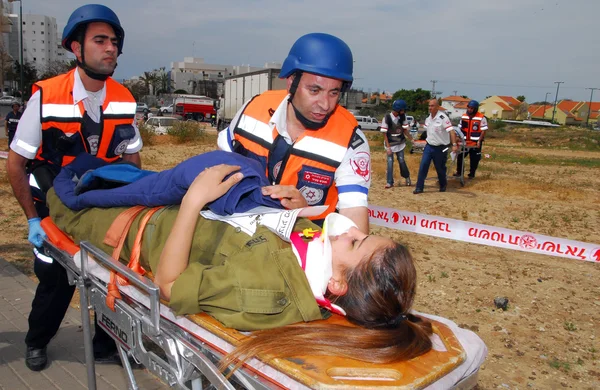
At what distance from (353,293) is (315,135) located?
3.66ft

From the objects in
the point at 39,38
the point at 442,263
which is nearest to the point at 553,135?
the point at 442,263

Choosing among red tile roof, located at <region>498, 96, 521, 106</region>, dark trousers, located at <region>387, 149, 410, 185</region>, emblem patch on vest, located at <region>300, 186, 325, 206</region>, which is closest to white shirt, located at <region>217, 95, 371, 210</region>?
emblem patch on vest, located at <region>300, 186, 325, 206</region>

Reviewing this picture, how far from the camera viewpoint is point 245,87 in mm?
26109

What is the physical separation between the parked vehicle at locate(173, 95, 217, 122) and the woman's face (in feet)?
132

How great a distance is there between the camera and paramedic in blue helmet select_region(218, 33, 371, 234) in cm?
246

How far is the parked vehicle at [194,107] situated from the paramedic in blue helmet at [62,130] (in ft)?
127

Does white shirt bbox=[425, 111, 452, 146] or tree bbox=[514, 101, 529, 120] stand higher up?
tree bbox=[514, 101, 529, 120]

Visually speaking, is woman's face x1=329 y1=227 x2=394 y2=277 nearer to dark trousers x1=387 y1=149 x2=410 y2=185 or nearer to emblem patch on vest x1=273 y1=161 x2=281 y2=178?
emblem patch on vest x1=273 y1=161 x2=281 y2=178

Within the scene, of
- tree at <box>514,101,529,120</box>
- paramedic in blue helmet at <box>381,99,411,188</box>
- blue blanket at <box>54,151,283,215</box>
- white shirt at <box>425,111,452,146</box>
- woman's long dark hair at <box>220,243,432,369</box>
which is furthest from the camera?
tree at <box>514,101,529,120</box>

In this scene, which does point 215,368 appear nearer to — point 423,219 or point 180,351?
point 180,351

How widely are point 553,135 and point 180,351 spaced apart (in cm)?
3688

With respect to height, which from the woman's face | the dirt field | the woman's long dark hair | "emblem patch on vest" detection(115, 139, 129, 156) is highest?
"emblem patch on vest" detection(115, 139, 129, 156)

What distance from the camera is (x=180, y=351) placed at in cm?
167

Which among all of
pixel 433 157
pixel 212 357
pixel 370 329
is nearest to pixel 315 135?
pixel 370 329
